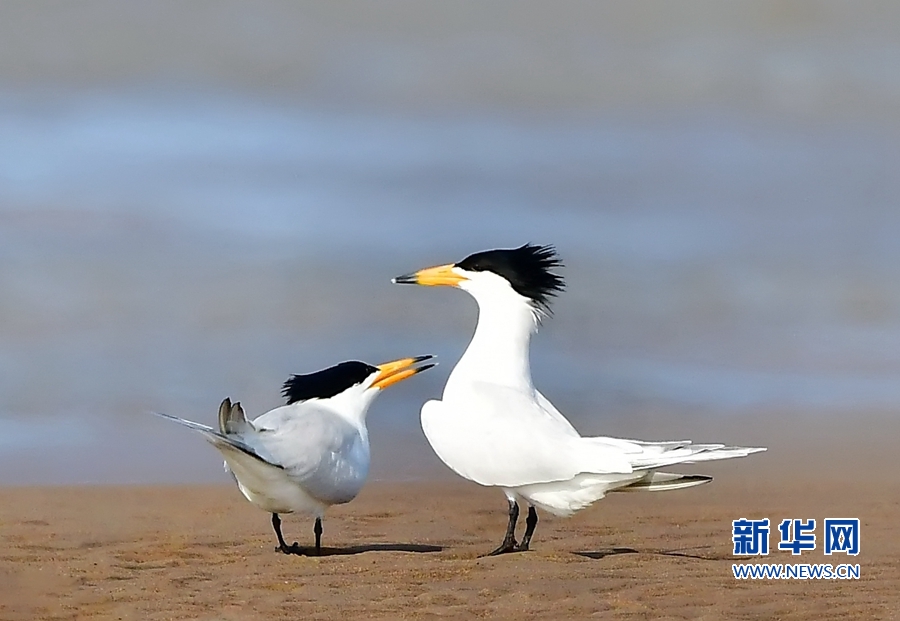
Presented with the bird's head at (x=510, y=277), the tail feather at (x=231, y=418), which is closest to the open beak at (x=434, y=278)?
the bird's head at (x=510, y=277)

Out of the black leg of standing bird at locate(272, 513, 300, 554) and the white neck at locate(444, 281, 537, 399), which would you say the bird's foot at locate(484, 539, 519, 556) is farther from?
the black leg of standing bird at locate(272, 513, 300, 554)

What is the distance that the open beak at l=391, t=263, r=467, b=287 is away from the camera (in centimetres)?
628

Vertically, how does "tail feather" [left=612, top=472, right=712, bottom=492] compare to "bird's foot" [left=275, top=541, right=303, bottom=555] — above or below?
above

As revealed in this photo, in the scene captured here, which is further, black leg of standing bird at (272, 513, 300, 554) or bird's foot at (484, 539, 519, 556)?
black leg of standing bird at (272, 513, 300, 554)

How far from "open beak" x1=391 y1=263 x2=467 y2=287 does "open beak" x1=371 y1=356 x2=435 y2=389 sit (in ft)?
1.35

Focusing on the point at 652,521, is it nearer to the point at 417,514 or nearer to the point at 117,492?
the point at 417,514

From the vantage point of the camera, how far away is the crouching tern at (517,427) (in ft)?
18.4

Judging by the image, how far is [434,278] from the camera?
6324mm

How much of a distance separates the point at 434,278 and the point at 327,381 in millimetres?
739

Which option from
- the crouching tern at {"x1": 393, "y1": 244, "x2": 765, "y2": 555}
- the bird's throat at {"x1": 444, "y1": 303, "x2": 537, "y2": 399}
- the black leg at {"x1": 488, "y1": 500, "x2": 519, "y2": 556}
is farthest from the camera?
the bird's throat at {"x1": 444, "y1": 303, "x2": 537, "y2": 399}

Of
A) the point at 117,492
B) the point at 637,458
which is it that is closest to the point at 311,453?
the point at 637,458

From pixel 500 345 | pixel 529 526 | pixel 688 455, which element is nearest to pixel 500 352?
pixel 500 345

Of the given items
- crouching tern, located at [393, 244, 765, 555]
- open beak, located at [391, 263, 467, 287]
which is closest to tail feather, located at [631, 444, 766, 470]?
crouching tern, located at [393, 244, 765, 555]

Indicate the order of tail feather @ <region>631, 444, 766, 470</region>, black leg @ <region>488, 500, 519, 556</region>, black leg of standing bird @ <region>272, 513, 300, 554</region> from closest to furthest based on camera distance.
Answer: tail feather @ <region>631, 444, 766, 470</region> → black leg @ <region>488, 500, 519, 556</region> → black leg of standing bird @ <region>272, 513, 300, 554</region>
